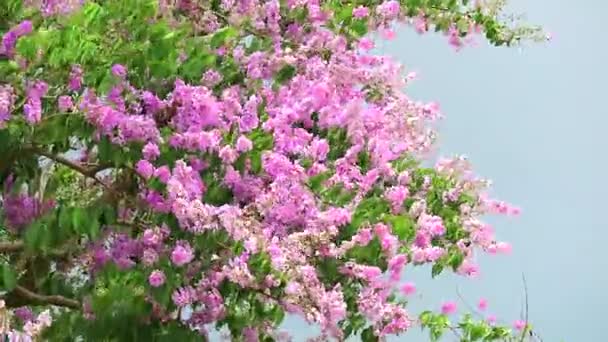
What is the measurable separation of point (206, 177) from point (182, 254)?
50 cm

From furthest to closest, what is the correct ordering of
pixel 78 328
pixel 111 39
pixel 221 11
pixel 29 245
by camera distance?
1. pixel 221 11
2. pixel 78 328
3. pixel 29 245
4. pixel 111 39

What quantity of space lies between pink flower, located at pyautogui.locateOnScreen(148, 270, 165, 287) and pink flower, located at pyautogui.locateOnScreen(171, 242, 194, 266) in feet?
0.39

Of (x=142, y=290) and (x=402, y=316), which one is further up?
(x=402, y=316)

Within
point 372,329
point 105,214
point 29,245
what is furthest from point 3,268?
point 372,329

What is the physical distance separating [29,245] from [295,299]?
1663 mm

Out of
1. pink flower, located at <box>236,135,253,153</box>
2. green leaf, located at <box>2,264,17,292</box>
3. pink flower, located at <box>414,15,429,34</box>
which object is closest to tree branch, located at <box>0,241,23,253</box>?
green leaf, located at <box>2,264,17,292</box>

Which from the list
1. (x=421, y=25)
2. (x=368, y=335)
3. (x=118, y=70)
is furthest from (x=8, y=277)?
(x=421, y=25)

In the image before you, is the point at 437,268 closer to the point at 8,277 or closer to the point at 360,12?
the point at 360,12

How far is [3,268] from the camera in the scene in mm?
6730

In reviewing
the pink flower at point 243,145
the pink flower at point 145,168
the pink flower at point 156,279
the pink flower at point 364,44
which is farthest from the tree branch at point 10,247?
the pink flower at point 364,44

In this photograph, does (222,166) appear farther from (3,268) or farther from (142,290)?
(3,268)

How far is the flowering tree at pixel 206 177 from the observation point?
6.27 m

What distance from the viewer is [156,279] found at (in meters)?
6.48

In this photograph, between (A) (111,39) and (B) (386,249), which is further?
(B) (386,249)
